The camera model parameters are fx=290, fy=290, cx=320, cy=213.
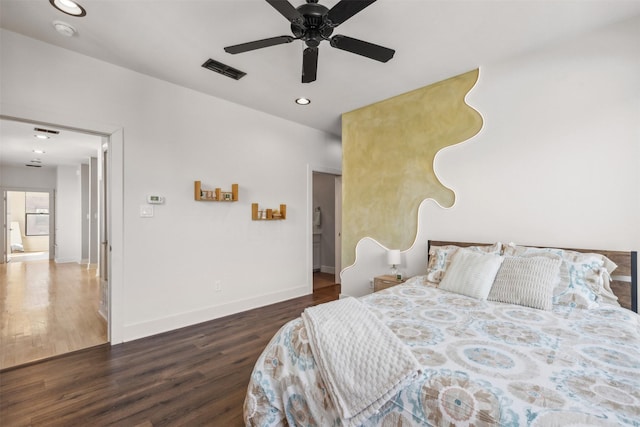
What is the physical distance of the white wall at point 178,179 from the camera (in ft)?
8.42

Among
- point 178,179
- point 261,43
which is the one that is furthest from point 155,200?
point 261,43

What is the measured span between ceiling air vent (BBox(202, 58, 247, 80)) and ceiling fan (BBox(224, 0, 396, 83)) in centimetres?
95

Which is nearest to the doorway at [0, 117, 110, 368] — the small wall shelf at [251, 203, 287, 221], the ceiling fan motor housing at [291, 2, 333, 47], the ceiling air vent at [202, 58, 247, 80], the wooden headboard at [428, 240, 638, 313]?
the ceiling air vent at [202, 58, 247, 80]

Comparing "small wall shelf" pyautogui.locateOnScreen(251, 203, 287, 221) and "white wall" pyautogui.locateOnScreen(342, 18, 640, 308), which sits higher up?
"white wall" pyautogui.locateOnScreen(342, 18, 640, 308)

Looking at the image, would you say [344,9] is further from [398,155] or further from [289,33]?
[398,155]

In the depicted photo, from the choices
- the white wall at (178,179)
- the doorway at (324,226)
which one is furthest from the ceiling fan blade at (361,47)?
the doorway at (324,226)

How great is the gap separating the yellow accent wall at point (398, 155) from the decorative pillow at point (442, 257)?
56cm

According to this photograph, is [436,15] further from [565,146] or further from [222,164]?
[222,164]

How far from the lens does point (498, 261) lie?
2.29 meters

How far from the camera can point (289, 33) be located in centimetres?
235

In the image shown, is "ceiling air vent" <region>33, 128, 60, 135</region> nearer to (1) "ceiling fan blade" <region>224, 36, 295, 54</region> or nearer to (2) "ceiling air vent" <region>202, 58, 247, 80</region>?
(2) "ceiling air vent" <region>202, 58, 247, 80</region>

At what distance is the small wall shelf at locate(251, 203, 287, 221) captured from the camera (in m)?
3.88

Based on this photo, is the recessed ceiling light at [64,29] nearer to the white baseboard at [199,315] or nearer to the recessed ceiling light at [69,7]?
the recessed ceiling light at [69,7]

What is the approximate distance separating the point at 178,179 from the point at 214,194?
42 centimetres
